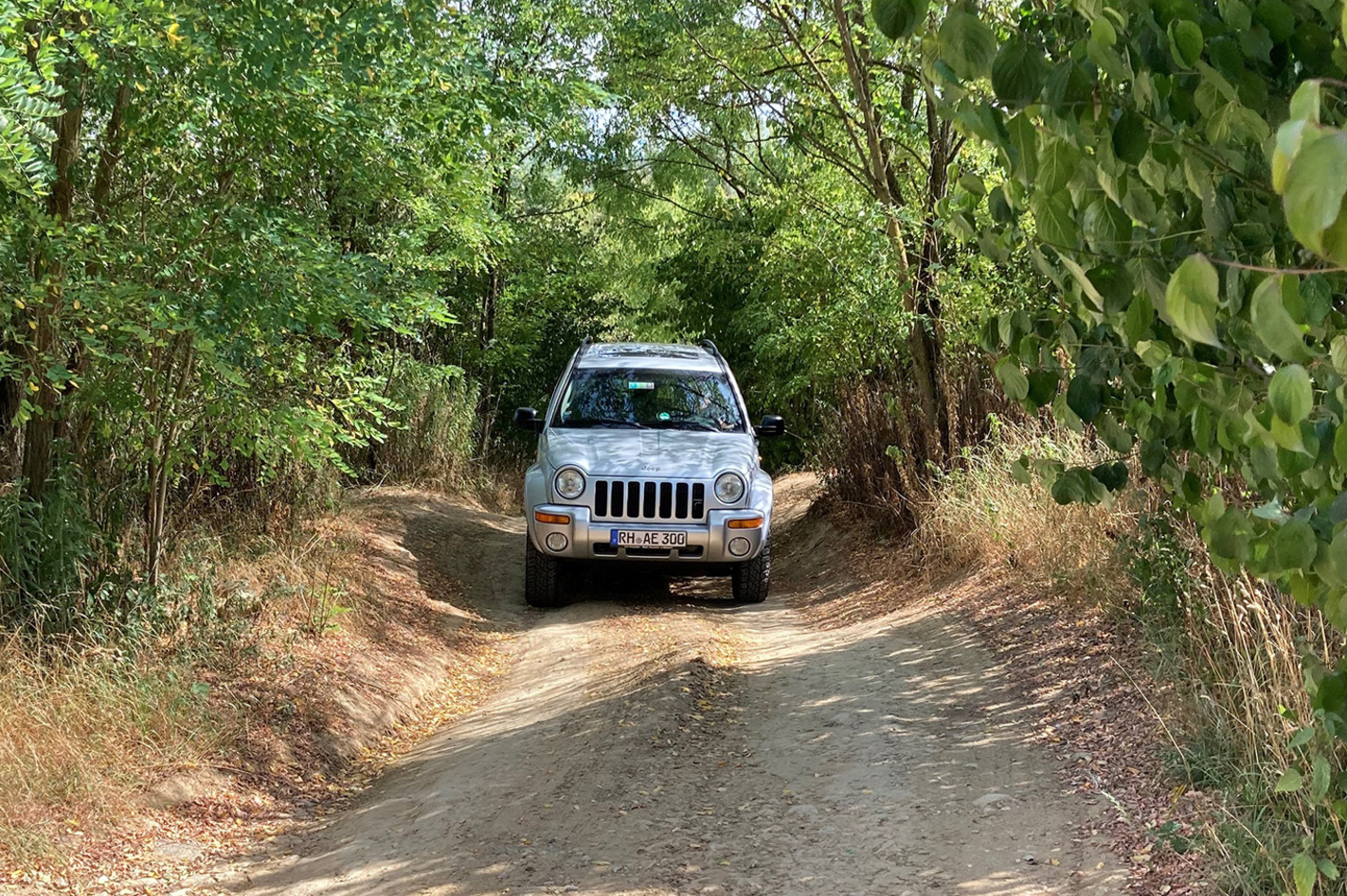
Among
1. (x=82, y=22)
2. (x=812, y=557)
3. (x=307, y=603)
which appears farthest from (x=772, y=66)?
(x=82, y=22)

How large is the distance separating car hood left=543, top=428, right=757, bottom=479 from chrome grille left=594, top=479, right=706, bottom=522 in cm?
8

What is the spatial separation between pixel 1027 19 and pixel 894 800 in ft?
11.5

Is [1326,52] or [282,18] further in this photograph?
[282,18]

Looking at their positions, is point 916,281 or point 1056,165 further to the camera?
point 916,281

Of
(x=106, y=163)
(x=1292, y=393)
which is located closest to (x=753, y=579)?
(x=106, y=163)

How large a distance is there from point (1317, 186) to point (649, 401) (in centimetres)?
1033

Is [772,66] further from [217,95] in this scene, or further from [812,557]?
[217,95]

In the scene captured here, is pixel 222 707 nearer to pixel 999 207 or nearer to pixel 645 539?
pixel 645 539

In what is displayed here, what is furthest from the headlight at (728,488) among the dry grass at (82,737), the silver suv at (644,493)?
the dry grass at (82,737)

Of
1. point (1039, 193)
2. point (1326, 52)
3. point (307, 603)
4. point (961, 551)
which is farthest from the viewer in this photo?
point (961, 551)

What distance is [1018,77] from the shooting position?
1.70 m

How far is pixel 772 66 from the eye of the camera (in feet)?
45.2

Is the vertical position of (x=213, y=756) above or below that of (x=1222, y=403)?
below

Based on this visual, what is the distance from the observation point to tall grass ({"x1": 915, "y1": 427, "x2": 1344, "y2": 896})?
4.01 metres
